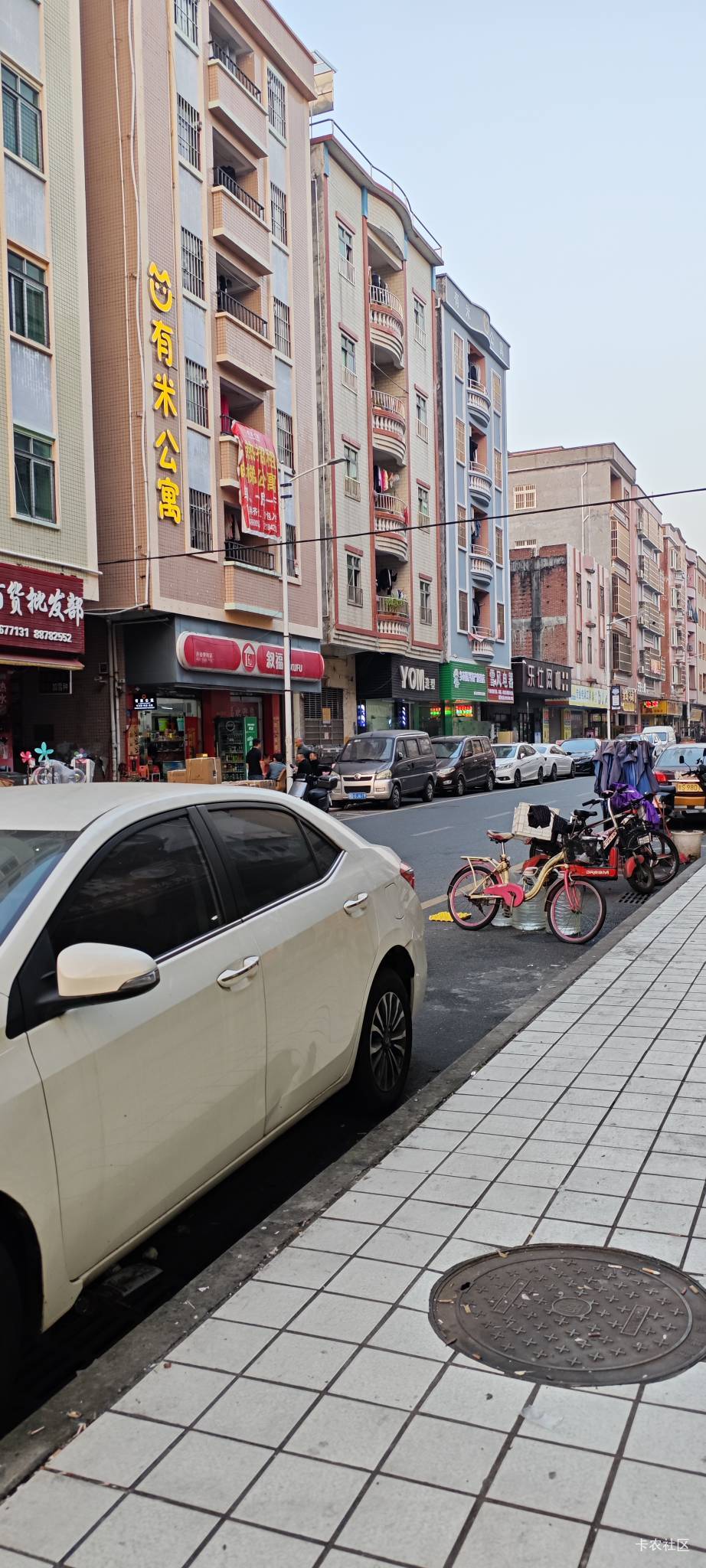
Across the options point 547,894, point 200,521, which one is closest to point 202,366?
point 200,521

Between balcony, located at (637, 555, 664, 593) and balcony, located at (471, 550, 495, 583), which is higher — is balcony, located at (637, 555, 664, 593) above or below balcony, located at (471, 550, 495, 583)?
above

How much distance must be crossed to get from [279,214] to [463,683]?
19923 mm

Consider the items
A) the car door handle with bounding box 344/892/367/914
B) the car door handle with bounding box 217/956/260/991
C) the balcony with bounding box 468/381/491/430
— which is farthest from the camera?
the balcony with bounding box 468/381/491/430

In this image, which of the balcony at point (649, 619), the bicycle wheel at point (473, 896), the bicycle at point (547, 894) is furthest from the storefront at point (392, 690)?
the balcony at point (649, 619)

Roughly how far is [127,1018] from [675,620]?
109 m

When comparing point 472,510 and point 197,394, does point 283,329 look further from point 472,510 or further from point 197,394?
point 472,510

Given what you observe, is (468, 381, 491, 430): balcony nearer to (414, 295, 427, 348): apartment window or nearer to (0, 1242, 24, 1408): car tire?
(414, 295, 427, 348): apartment window

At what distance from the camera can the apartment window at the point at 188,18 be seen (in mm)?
26833

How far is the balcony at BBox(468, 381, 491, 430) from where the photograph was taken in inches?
1906

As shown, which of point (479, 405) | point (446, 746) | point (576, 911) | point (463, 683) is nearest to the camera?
point (576, 911)

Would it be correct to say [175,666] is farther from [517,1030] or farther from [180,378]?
[517,1030]

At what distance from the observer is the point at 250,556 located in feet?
97.5

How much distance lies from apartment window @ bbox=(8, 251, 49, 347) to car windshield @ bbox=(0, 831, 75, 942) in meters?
20.1

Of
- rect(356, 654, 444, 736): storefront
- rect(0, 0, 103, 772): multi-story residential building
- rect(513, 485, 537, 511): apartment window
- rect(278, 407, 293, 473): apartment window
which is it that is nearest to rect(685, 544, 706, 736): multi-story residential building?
rect(513, 485, 537, 511): apartment window
